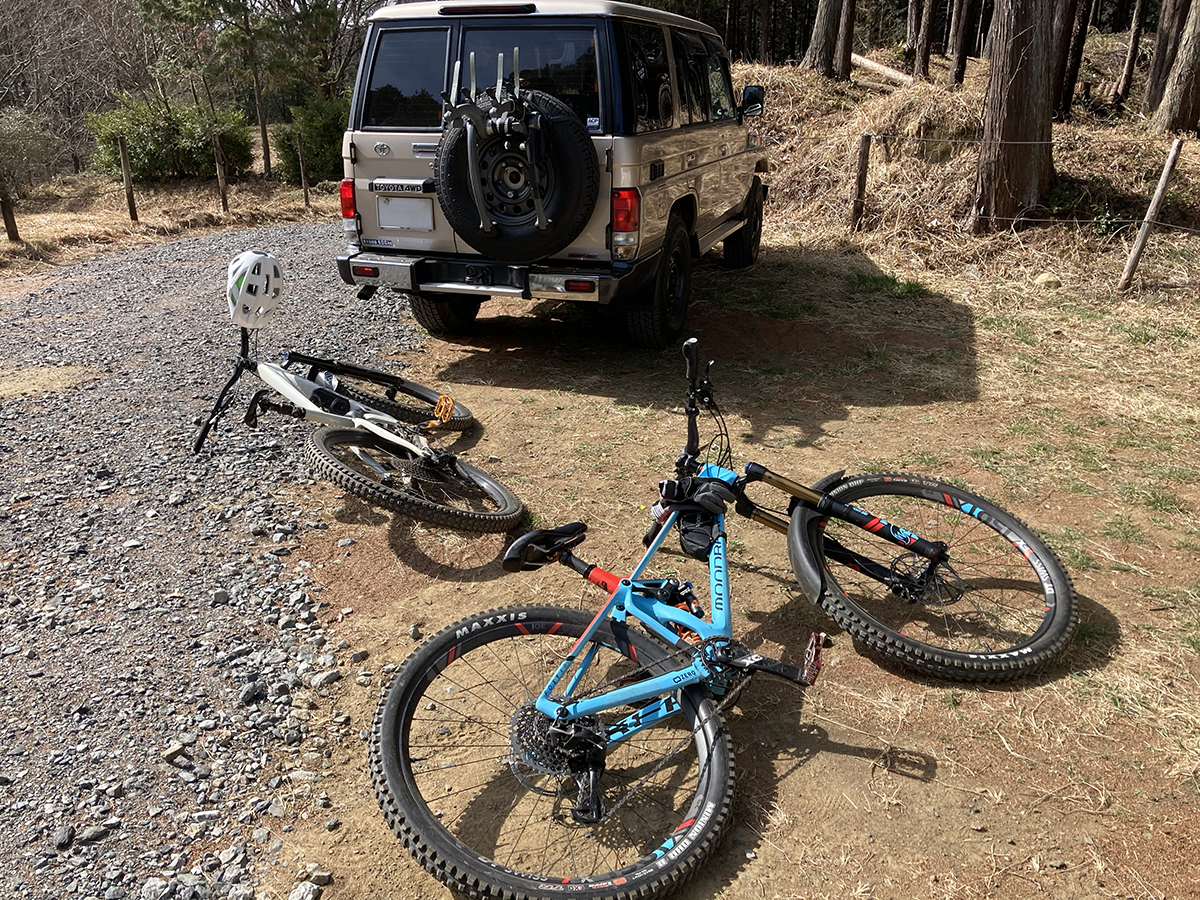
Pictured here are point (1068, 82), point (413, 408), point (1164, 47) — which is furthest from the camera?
point (1164, 47)

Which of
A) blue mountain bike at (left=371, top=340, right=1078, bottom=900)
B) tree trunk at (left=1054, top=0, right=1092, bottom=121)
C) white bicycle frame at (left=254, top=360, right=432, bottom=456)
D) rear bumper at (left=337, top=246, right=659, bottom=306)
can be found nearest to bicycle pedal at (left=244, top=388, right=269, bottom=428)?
white bicycle frame at (left=254, top=360, right=432, bottom=456)

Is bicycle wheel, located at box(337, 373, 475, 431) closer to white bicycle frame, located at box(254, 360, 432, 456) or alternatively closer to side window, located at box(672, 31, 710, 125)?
white bicycle frame, located at box(254, 360, 432, 456)

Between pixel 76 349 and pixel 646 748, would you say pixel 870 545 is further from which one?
pixel 76 349

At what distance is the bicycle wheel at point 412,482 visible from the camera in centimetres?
392

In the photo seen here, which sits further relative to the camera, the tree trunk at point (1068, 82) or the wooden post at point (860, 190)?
the tree trunk at point (1068, 82)

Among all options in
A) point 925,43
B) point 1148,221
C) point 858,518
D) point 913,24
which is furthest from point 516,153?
point 913,24

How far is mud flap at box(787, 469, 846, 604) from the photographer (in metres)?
3.36

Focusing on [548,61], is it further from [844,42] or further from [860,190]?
[844,42]

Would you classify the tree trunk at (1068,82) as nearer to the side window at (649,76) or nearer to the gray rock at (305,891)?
the side window at (649,76)

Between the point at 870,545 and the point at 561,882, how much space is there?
2.48 m

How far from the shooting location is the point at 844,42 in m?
17.4

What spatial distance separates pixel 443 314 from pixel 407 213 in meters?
1.21

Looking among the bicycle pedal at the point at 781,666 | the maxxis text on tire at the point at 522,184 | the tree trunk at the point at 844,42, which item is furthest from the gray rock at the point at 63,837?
the tree trunk at the point at 844,42

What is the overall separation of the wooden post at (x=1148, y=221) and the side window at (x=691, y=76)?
454 cm
